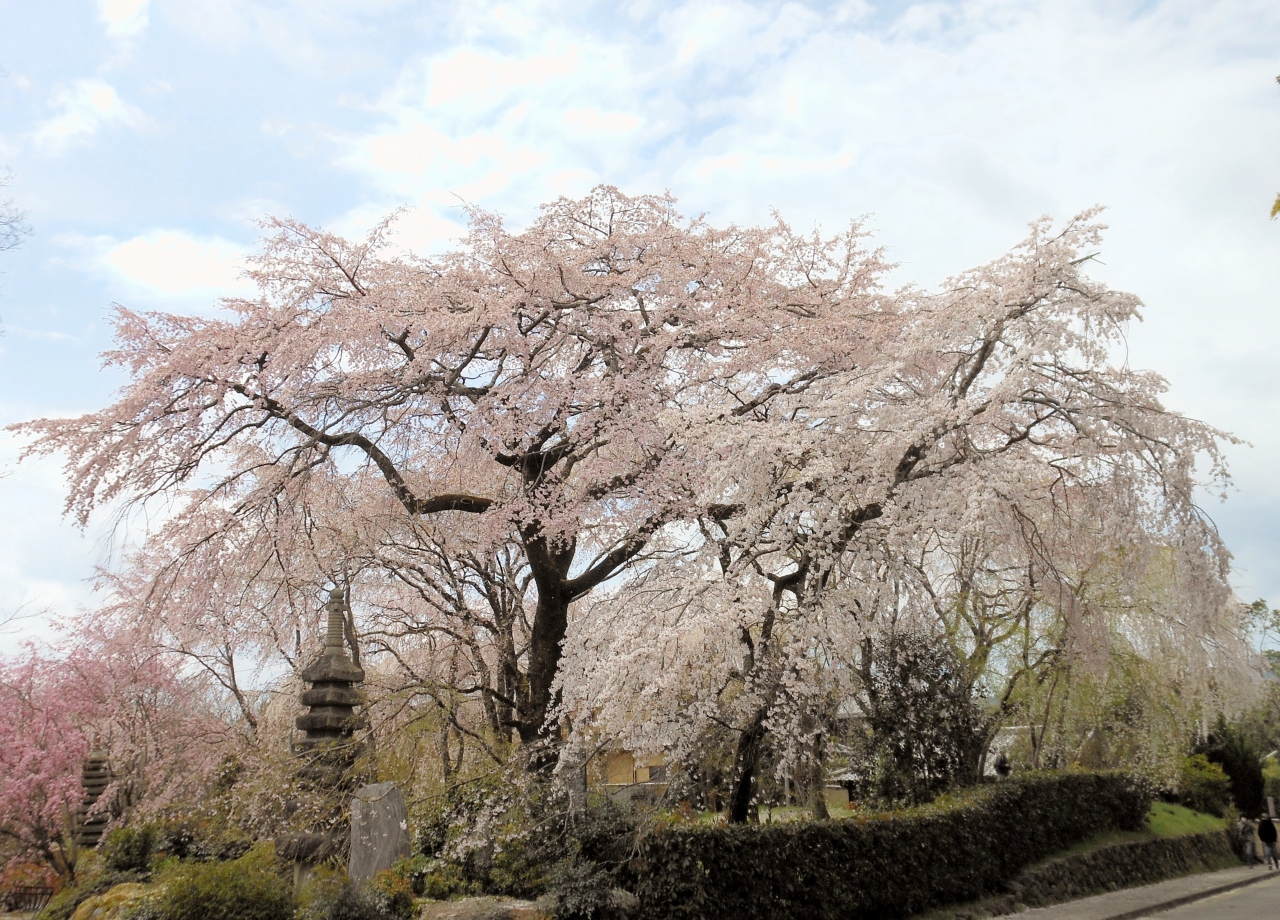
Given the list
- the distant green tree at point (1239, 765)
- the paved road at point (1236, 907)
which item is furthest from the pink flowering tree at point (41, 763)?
the distant green tree at point (1239, 765)

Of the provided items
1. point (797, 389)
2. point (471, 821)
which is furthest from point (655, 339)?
point (471, 821)

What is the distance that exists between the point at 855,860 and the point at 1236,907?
28.4ft

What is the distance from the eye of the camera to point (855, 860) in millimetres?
10188

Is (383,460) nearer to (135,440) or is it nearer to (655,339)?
(135,440)

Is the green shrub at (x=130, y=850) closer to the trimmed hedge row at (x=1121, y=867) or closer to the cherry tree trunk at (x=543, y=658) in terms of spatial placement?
the cherry tree trunk at (x=543, y=658)

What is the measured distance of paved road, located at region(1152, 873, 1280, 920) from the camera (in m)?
12.9

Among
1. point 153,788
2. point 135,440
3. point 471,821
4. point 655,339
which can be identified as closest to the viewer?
point 135,440

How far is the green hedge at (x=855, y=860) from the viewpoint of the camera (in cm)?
861

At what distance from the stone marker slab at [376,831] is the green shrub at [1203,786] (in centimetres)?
1996

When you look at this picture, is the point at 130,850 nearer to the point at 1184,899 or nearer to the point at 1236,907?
the point at 1184,899

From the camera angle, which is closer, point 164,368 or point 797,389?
point 164,368

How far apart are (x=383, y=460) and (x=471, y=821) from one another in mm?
4950

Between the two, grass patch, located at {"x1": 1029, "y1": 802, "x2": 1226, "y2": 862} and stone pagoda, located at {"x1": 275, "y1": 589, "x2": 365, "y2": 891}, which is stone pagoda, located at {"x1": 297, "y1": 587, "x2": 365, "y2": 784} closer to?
stone pagoda, located at {"x1": 275, "y1": 589, "x2": 365, "y2": 891}

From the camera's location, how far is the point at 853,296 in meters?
14.0
